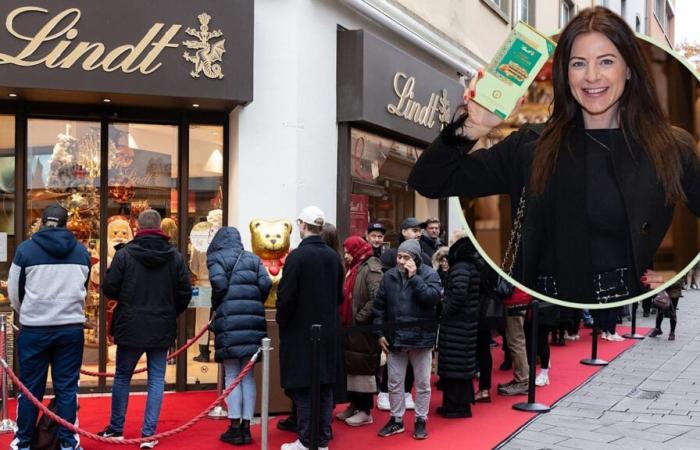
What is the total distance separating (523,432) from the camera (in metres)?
6.72

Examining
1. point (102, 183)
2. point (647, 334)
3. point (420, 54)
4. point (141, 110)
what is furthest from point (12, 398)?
point (647, 334)

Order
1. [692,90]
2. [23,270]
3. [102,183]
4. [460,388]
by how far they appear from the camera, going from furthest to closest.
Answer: [102,183]
[460,388]
[23,270]
[692,90]

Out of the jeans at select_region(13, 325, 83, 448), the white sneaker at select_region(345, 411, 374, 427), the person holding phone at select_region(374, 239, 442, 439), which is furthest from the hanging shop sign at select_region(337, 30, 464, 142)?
the jeans at select_region(13, 325, 83, 448)

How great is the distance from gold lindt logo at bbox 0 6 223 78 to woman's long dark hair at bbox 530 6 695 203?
6167mm

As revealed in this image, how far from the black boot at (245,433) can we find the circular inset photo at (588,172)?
17.3ft

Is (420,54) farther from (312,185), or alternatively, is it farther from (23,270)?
(23,270)

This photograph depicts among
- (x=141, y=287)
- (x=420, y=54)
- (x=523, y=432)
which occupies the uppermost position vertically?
(x=420, y=54)

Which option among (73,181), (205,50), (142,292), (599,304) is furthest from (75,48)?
(599,304)

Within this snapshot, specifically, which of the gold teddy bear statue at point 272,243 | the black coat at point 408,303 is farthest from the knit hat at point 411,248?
the gold teddy bear statue at point 272,243

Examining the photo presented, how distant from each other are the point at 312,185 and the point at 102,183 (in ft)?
7.33

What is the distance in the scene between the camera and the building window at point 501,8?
5.87 feet

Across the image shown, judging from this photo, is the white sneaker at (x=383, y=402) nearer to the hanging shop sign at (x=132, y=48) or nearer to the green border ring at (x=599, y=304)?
the hanging shop sign at (x=132, y=48)

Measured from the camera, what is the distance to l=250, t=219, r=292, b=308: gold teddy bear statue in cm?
668

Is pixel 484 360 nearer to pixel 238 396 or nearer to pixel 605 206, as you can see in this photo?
pixel 238 396
